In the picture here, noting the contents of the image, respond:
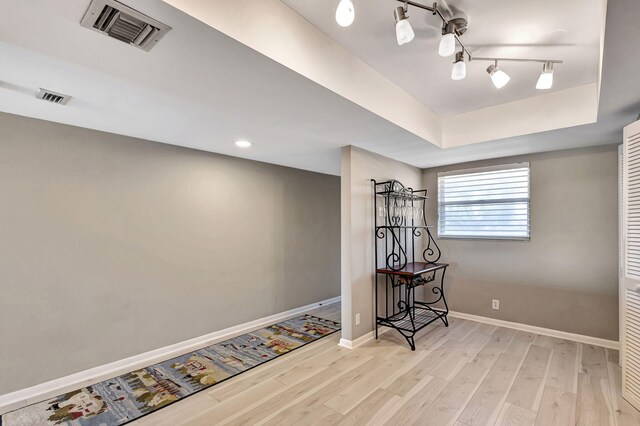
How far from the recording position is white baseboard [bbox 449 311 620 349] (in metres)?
3.29

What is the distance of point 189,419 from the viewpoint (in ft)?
6.93

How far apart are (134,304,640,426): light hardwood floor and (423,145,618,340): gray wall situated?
1.32 feet

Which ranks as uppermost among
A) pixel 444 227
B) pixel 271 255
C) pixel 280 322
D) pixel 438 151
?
pixel 438 151

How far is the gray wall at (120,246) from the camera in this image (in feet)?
7.97

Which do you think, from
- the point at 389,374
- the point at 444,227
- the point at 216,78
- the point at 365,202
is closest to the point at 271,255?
the point at 365,202

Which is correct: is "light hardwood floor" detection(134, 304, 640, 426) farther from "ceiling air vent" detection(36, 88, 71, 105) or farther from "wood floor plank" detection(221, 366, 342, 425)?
"ceiling air vent" detection(36, 88, 71, 105)

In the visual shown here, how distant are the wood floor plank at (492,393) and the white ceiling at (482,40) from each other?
8.34ft

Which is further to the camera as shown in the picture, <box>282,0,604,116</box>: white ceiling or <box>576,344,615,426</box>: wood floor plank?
<box>576,344,615,426</box>: wood floor plank

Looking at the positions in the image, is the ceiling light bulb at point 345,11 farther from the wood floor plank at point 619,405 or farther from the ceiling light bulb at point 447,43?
the wood floor plank at point 619,405

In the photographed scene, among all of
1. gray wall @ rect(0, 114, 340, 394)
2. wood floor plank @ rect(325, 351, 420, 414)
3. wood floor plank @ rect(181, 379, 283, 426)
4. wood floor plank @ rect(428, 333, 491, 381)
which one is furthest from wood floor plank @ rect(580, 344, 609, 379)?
gray wall @ rect(0, 114, 340, 394)

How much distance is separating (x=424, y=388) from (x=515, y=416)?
2.05 ft

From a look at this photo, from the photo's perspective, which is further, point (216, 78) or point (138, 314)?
point (138, 314)

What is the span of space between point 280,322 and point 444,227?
275cm

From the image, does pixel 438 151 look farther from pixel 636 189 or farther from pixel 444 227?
pixel 636 189
